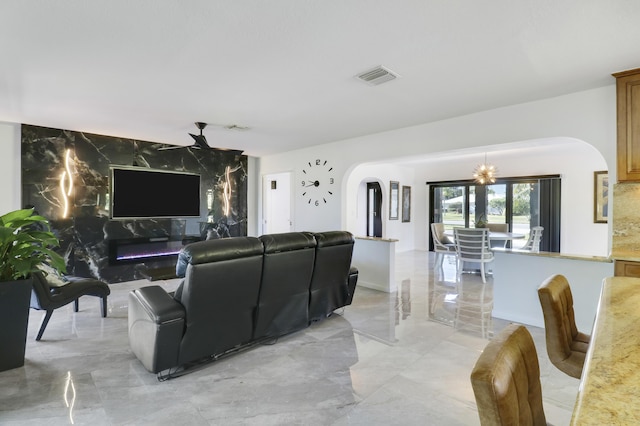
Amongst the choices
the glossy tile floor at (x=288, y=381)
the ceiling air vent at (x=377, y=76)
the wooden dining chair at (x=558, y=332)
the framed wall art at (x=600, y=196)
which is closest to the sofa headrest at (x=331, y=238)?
the glossy tile floor at (x=288, y=381)

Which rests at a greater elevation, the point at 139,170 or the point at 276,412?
the point at 139,170

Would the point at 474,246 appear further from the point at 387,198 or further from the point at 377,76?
the point at 377,76

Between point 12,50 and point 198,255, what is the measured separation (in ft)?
6.92

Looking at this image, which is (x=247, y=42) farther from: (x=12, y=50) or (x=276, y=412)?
(x=276, y=412)

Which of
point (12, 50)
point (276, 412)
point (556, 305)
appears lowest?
point (276, 412)

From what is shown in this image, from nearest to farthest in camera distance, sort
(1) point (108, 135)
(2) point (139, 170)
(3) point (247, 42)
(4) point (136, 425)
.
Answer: (4) point (136, 425) → (3) point (247, 42) → (1) point (108, 135) → (2) point (139, 170)

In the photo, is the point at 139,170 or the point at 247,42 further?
the point at 139,170

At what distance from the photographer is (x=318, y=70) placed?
9.27 ft

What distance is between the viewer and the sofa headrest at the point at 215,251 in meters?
2.38

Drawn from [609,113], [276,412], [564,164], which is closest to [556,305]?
[276,412]

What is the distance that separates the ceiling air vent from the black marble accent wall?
2.88 metres

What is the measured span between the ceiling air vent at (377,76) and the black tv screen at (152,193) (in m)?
4.64

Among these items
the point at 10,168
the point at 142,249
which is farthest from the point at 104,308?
the point at 10,168

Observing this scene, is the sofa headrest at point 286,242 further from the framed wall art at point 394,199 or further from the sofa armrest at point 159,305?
the framed wall art at point 394,199
